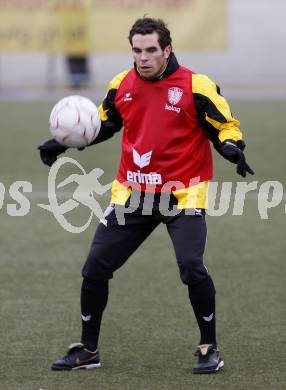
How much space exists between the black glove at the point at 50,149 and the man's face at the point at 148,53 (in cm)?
65

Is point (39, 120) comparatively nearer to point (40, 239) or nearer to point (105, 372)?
point (40, 239)

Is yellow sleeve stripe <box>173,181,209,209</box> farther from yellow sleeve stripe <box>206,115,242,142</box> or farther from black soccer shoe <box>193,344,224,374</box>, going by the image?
black soccer shoe <box>193,344,224,374</box>

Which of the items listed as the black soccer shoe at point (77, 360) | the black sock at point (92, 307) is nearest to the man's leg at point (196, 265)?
the black sock at point (92, 307)

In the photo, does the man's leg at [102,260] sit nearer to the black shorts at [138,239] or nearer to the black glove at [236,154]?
the black shorts at [138,239]

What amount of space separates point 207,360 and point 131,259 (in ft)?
10.1

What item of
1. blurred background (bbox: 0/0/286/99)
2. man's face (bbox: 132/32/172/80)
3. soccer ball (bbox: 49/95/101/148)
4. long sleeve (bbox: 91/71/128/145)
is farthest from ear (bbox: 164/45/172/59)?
blurred background (bbox: 0/0/286/99)

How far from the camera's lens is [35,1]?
1888 cm

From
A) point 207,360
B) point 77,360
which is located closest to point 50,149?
point 77,360

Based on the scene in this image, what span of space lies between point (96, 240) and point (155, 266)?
8.85ft

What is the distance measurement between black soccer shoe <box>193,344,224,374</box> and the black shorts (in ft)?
1.30

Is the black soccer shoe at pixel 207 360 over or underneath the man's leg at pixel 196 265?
underneath

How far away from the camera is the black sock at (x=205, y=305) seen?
20.8 feet

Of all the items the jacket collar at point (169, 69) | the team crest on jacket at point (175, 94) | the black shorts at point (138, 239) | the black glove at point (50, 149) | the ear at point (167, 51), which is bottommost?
the black shorts at point (138, 239)

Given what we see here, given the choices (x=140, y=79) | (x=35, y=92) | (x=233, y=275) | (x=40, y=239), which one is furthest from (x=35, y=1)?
(x=140, y=79)
